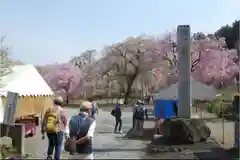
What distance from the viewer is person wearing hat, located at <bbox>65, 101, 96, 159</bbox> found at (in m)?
6.62

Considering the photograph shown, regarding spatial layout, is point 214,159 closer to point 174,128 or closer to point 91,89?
point 174,128

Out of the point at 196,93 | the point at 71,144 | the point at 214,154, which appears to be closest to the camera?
the point at 71,144

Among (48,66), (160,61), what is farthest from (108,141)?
(48,66)

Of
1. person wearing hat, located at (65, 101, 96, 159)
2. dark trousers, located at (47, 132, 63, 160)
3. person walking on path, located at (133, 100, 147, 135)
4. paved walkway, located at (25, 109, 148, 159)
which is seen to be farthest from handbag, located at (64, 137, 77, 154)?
person walking on path, located at (133, 100, 147, 135)

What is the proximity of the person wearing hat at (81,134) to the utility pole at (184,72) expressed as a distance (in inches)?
373

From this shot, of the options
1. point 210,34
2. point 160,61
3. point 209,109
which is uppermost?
point 210,34

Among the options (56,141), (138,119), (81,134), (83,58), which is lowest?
(138,119)

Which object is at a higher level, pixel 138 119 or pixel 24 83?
pixel 24 83

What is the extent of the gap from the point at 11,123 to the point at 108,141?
5.73 m

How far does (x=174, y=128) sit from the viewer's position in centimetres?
1366

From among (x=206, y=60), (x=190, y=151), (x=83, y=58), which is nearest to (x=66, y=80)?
(x=83, y=58)

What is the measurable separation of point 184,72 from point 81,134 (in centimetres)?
965

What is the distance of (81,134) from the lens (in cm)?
666

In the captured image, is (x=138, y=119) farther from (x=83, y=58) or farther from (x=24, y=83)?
(x=83, y=58)
